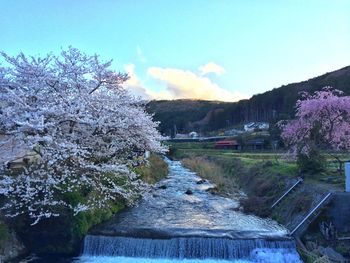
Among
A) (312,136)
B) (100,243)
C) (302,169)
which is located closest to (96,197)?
(100,243)

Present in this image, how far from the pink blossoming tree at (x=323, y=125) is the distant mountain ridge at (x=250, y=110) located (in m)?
65.1

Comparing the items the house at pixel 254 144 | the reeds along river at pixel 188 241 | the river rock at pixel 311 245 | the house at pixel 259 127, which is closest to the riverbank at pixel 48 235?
the reeds along river at pixel 188 241

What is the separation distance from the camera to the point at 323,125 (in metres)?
23.4

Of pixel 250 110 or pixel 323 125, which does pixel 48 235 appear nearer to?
pixel 323 125

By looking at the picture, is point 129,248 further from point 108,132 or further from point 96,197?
point 108,132

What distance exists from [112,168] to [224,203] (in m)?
9.80

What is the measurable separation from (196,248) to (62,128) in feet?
24.5

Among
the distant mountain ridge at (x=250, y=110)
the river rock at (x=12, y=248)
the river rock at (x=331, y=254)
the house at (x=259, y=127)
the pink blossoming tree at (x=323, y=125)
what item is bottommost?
the river rock at (x=331, y=254)

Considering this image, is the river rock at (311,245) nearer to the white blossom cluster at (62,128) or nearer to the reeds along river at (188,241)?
the reeds along river at (188,241)

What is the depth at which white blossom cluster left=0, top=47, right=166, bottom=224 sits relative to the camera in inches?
587

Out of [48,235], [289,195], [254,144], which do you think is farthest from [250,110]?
[48,235]

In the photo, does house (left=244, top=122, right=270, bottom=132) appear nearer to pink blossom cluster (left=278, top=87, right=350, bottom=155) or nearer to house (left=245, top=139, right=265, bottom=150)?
house (left=245, top=139, right=265, bottom=150)

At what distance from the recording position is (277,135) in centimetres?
5747

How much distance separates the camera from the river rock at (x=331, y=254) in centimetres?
1370
